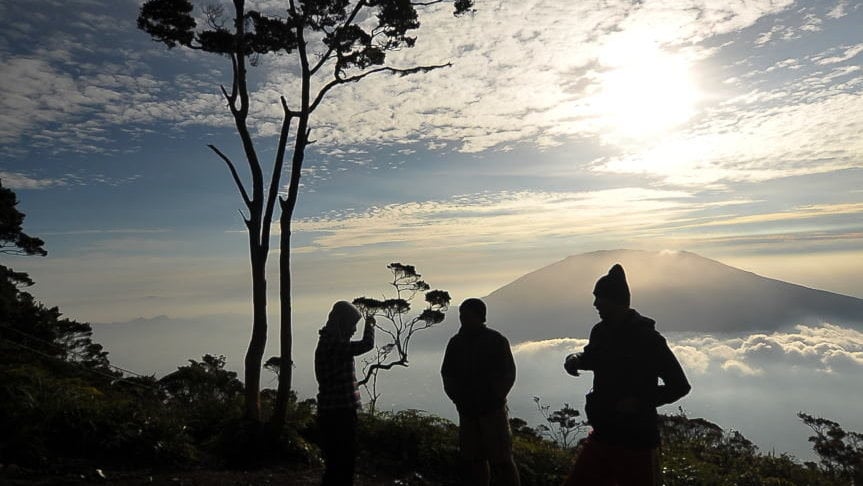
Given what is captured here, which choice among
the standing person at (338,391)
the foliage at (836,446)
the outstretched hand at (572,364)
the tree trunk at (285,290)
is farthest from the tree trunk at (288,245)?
the foliage at (836,446)

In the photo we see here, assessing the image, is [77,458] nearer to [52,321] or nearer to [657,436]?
[657,436]

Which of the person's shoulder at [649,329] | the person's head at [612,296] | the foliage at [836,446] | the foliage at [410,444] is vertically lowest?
the foliage at [836,446]

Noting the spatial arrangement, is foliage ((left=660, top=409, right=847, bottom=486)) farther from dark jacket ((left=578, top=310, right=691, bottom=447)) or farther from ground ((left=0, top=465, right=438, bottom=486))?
dark jacket ((left=578, top=310, right=691, bottom=447))

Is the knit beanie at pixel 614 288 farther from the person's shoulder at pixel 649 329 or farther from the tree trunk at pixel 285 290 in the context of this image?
the tree trunk at pixel 285 290

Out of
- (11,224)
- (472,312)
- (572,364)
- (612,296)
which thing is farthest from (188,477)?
(11,224)

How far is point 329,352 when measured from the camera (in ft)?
16.8

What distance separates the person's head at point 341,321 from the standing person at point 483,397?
3.06 ft

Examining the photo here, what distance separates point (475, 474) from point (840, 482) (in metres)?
6.40

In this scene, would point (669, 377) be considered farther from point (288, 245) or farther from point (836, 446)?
point (836, 446)

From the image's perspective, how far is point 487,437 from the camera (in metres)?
4.96

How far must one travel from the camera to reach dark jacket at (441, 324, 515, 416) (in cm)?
496

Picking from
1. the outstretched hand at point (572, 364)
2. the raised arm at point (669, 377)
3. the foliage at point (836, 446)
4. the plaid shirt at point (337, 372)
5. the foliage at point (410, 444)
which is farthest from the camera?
the foliage at point (836, 446)

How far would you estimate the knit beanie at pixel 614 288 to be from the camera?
12.2 ft

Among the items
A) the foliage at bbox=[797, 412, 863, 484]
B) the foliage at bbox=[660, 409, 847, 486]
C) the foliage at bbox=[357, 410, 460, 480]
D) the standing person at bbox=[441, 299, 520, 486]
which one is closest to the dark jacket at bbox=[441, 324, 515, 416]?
the standing person at bbox=[441, 299, 520, 486]
